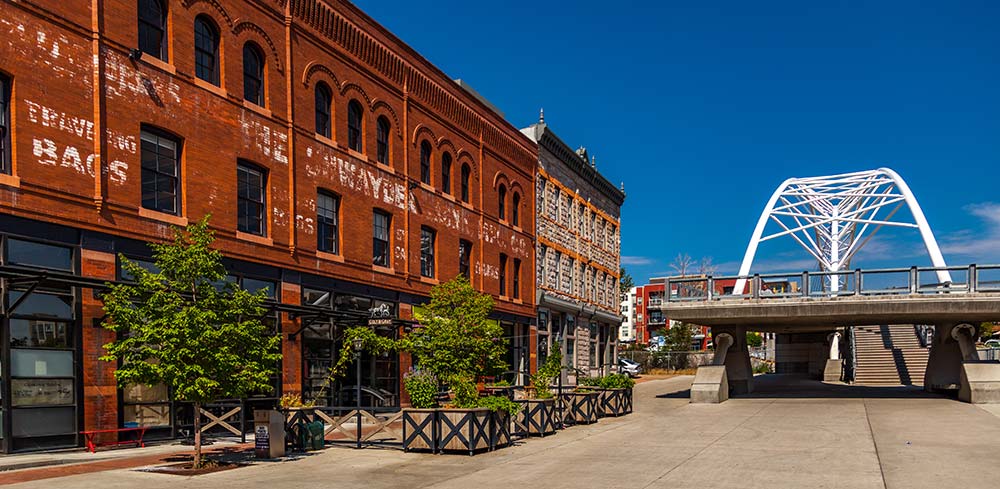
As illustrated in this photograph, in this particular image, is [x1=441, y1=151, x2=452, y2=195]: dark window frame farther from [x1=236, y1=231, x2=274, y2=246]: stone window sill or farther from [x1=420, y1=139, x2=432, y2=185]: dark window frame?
[x1=236, y1=231, x2=274, y2=246]: stone window sill

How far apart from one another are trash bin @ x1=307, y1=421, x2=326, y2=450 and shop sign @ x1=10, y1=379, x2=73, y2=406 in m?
5.01

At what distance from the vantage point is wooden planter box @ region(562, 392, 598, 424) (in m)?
25.2

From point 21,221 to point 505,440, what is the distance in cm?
1161

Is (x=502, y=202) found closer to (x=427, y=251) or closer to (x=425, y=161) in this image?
(x=425, y=161)

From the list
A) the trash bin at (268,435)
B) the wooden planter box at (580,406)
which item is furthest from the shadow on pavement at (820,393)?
the trash bin at (268,435)

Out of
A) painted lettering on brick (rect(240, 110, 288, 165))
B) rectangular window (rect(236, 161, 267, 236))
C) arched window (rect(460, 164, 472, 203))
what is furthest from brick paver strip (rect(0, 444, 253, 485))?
arched window (rect(460, 164, 472, 203))

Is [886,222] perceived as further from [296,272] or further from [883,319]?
[296,272]

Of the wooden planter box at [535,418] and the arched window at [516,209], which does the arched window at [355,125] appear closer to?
the wooden planter box at [535,418]

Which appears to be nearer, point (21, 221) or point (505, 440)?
point (21, 221)

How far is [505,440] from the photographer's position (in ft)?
63.4

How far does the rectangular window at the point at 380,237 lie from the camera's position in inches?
1109

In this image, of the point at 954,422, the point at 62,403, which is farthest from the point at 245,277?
the point at 954,422

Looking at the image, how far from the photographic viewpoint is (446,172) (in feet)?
111

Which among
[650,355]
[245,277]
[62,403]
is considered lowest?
[650,355]
